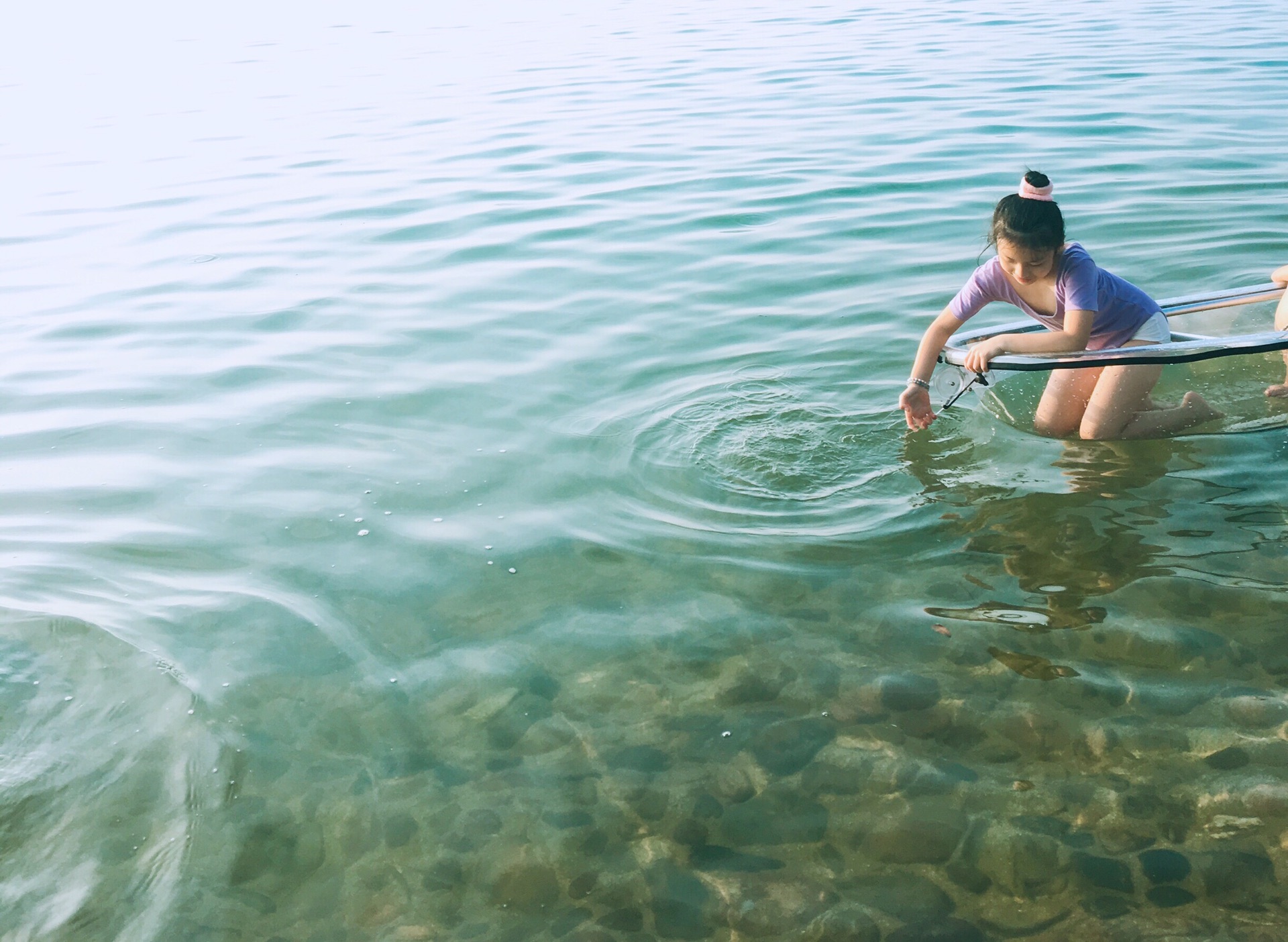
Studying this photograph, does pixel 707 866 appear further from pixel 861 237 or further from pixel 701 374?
pixel 861 237

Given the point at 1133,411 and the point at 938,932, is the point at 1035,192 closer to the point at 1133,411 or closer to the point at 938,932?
the point at 1133,411

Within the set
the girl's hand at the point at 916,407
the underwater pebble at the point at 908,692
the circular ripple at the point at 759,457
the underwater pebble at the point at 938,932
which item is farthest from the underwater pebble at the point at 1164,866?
the girl's hand at the point at 916,407

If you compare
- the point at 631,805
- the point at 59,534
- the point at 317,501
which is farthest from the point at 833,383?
the point at 59,534

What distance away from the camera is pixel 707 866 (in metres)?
3.19

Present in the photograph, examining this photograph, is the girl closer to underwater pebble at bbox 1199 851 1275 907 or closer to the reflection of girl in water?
the reflection of girl in water

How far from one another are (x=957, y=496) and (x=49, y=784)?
3.85 m

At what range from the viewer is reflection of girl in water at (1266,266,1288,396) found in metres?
5.70

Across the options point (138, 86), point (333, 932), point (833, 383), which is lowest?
point (333, 932)

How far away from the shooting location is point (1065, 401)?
217 inches

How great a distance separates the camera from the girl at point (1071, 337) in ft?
16.6

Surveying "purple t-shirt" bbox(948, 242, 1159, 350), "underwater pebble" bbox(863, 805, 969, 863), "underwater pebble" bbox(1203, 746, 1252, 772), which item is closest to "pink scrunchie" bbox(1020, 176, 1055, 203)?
"purple t-shirt" bbox(948, 242, 1159, 350)

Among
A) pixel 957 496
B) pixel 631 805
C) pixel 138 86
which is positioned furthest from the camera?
pixel 138 86

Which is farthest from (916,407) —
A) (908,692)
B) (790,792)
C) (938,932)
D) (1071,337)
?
(938,932)

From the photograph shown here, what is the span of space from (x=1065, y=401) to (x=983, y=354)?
29.4 inches
